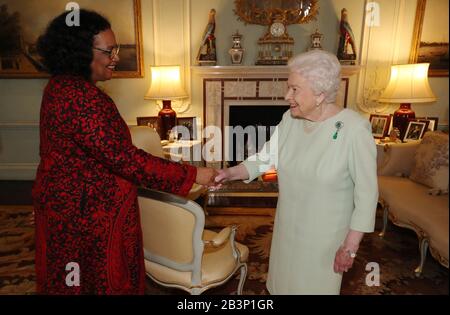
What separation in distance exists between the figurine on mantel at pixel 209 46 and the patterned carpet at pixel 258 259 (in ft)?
5.68

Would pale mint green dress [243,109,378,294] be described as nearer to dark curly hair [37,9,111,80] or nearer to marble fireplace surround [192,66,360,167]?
dark curly hair [37,9,111,80]

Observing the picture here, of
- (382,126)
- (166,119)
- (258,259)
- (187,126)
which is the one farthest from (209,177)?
(382,126)

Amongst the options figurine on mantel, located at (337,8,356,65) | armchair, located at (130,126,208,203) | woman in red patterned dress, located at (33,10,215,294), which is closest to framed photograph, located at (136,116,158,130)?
armchair, located at (130,126,208,203)

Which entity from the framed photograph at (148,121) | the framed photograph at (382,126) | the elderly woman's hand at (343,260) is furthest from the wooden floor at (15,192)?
the framed photograph at (382,126)

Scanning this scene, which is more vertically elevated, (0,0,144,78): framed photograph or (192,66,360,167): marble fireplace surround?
(0,0,144,78): framed photograph

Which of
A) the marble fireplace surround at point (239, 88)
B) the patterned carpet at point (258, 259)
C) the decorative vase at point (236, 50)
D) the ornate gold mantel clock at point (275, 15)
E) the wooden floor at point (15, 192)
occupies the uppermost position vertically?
the ornate gold mantel clock at point (275, 15)

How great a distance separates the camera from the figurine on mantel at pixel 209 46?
3.36m

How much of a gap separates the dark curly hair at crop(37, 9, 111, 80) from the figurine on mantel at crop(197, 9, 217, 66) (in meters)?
2.51

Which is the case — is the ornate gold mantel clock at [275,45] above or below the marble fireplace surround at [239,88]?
above

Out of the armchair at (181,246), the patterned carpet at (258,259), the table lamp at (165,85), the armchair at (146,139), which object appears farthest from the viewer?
the table lamp at (165,85)

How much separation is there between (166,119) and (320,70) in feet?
8.76

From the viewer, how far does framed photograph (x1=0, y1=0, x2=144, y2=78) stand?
346 cm

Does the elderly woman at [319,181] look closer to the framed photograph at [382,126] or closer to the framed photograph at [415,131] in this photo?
the framed photograph at [415,131]

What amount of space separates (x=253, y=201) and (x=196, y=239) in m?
2.01
